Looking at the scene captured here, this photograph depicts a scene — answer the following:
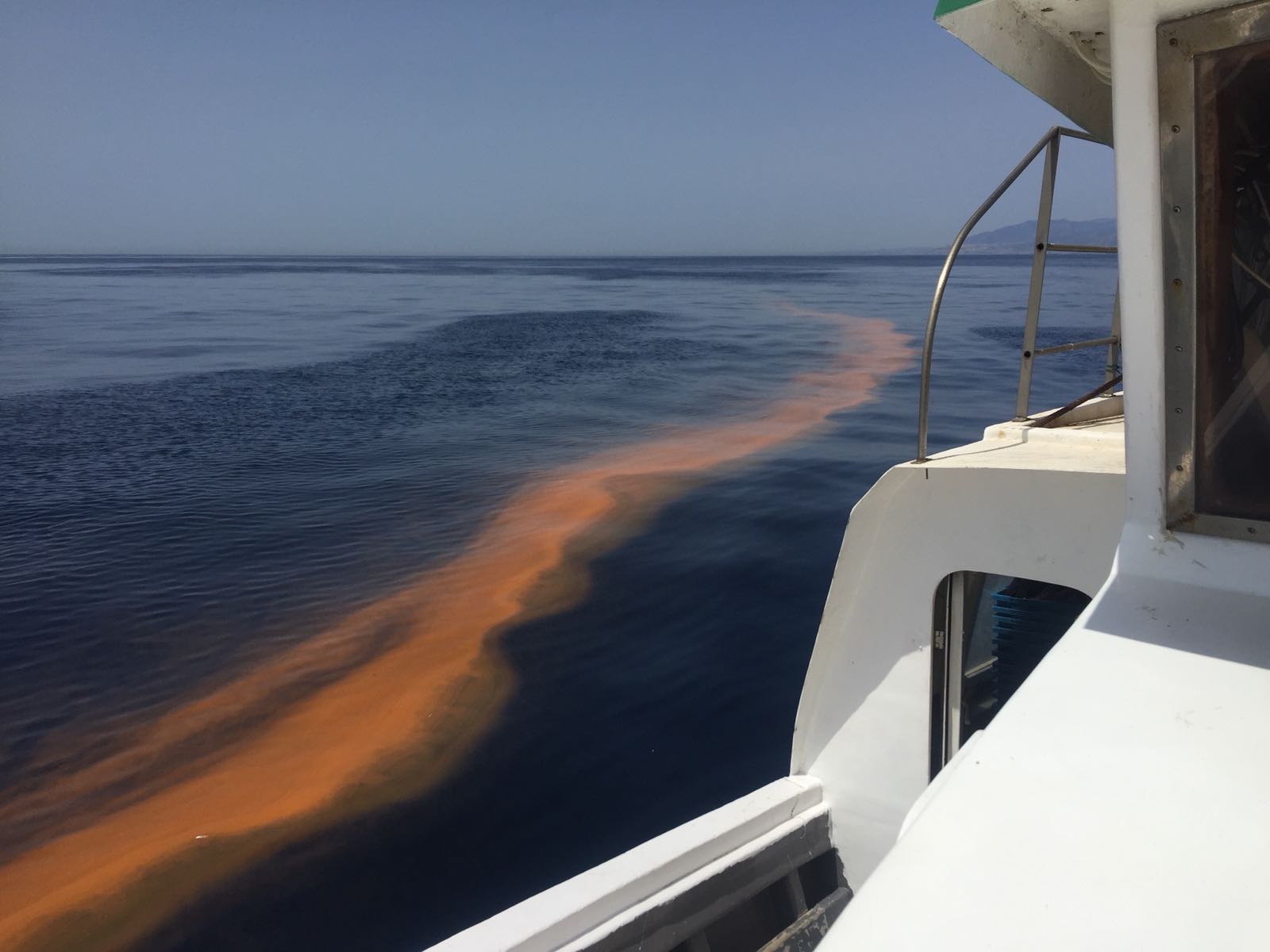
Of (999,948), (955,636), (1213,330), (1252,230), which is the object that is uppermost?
(1252,230)

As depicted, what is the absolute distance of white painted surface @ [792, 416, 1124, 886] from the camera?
10.6 ft

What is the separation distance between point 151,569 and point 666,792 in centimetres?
555

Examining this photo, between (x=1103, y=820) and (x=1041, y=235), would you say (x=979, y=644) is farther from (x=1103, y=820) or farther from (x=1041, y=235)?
(x=1103, y=820)

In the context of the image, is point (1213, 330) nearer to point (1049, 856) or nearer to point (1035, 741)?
point (1035, 741)

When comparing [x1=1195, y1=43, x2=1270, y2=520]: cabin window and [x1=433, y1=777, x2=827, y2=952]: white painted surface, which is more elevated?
[x1=1195, y1=43, x2=1270, y2=520]: cabin window

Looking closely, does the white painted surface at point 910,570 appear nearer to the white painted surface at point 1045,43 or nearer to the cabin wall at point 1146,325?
the cabin wall at point 1146,325

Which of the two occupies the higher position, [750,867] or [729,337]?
[729,337]

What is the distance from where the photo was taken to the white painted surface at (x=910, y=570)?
322cm

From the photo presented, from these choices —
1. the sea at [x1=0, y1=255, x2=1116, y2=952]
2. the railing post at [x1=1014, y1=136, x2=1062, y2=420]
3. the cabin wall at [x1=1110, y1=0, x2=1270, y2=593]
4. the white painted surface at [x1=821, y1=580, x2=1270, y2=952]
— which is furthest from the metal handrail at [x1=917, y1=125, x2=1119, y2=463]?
the sea at [x1=0, y1=255, x2=1116, y2=952]

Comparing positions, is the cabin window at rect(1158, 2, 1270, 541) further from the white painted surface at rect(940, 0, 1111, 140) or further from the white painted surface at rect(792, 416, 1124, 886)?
the white painted surface at rect(792, 416, 1124, 886)

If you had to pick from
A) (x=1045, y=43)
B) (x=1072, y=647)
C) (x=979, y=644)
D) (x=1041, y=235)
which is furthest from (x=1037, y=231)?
(x=1072, y=647)

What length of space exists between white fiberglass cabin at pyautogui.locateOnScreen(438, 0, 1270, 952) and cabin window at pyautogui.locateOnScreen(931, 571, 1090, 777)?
0.04 ft

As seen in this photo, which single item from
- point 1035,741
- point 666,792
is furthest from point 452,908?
point 1035,741

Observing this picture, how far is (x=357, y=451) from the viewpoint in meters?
13.3
